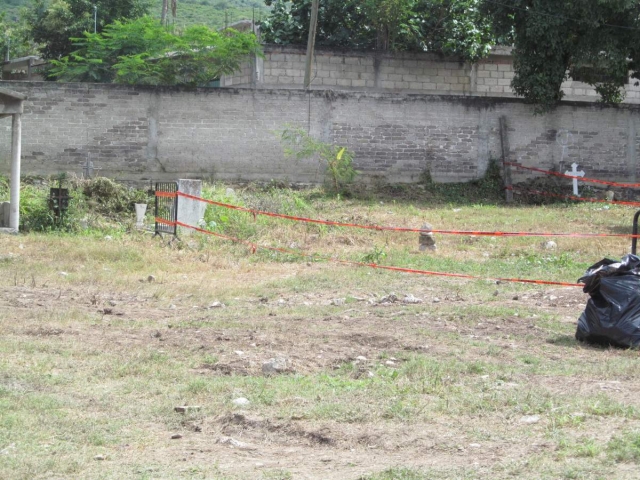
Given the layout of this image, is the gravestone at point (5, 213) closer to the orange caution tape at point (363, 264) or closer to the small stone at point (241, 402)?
the orange caution tape at point (363, 264)

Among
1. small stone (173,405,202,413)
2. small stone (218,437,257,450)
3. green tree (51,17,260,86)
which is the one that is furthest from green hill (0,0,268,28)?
small stone (218,437,257,450)

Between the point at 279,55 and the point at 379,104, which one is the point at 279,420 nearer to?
the point at 379,104

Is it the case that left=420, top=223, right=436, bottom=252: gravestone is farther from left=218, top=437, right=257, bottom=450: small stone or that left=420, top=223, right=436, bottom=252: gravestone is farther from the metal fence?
left=218, top=437, right=257, bottom=450: small stone

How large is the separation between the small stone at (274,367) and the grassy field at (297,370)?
94 mm

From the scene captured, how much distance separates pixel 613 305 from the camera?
812 cm

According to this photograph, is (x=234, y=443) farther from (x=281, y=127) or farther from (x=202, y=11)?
(x=202, y=11)

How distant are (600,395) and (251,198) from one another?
485 inches

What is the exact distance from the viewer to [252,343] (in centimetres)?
809

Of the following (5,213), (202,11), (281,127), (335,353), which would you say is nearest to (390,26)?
(281,127)

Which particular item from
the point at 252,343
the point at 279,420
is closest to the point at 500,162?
the point at 252,343

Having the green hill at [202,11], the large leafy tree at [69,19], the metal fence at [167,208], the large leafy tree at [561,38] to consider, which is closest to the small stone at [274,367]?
the metal fence at [167,208]

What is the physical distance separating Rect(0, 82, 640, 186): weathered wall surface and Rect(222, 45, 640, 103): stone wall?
17.3 feet

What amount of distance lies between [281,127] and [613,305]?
13.9 metres

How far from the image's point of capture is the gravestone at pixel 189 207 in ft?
50.1
